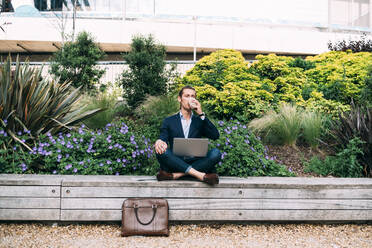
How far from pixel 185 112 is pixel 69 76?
5423 millimetres

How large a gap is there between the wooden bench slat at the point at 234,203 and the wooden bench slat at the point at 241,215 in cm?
4

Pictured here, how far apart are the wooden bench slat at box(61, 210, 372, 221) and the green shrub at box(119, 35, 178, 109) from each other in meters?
4.15

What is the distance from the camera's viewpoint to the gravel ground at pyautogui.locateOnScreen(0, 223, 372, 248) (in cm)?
238

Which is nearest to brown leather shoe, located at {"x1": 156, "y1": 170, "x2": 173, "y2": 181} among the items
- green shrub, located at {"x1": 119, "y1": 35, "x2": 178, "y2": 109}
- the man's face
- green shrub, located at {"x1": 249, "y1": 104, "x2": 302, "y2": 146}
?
the man's face

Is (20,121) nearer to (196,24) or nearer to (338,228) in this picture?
(338,228)

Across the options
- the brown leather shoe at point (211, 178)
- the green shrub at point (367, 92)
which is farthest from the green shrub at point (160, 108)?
the green shrub at point (367, 92)

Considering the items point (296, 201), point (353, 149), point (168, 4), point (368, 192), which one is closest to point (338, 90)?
point (353, 149)

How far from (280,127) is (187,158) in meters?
2.59

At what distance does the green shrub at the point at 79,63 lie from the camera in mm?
7105

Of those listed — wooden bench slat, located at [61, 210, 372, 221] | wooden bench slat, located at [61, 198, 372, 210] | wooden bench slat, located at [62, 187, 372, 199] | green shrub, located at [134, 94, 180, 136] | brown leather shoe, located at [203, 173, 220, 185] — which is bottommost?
wooden bench slat, located at [61, 210, 372, 221]

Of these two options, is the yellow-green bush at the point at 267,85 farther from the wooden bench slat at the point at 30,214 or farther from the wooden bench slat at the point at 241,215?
the wooden bench slat at the point at 30,214

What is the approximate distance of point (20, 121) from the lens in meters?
3.32

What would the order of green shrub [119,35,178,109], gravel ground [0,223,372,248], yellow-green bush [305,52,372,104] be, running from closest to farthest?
gravel ground [0,223,372,248] < yellow-green bush [305,52,372,104] < green shrub [119,35,178,109]

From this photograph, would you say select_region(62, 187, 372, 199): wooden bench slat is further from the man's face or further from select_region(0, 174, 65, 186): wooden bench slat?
the man's face
